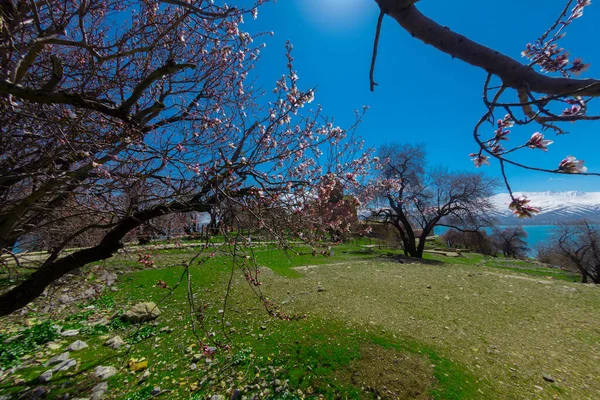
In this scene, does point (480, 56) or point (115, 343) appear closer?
point (480, 56)

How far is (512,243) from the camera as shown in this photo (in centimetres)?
3053

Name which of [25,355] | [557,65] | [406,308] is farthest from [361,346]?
[25,355]

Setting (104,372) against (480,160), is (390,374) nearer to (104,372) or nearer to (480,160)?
(480,160)

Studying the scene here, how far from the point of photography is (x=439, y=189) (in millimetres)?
16766

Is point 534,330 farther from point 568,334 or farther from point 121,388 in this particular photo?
point 121,388

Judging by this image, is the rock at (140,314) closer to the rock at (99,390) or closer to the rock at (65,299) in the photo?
the rock at (99,390)

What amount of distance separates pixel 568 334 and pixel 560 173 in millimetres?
6875

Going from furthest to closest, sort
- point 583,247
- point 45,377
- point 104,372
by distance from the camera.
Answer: point 583,247
point 104,372
point 45,377

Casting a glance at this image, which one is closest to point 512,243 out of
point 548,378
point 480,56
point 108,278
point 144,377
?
point 548,378

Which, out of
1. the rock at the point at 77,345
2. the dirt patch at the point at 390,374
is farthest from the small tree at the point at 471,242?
the rock at the point at 77,345

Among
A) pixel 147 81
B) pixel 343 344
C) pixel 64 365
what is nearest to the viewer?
pixel 147 81

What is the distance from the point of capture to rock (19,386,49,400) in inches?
119

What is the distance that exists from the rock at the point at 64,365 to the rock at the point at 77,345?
0.41 metres

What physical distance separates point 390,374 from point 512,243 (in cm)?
3847
